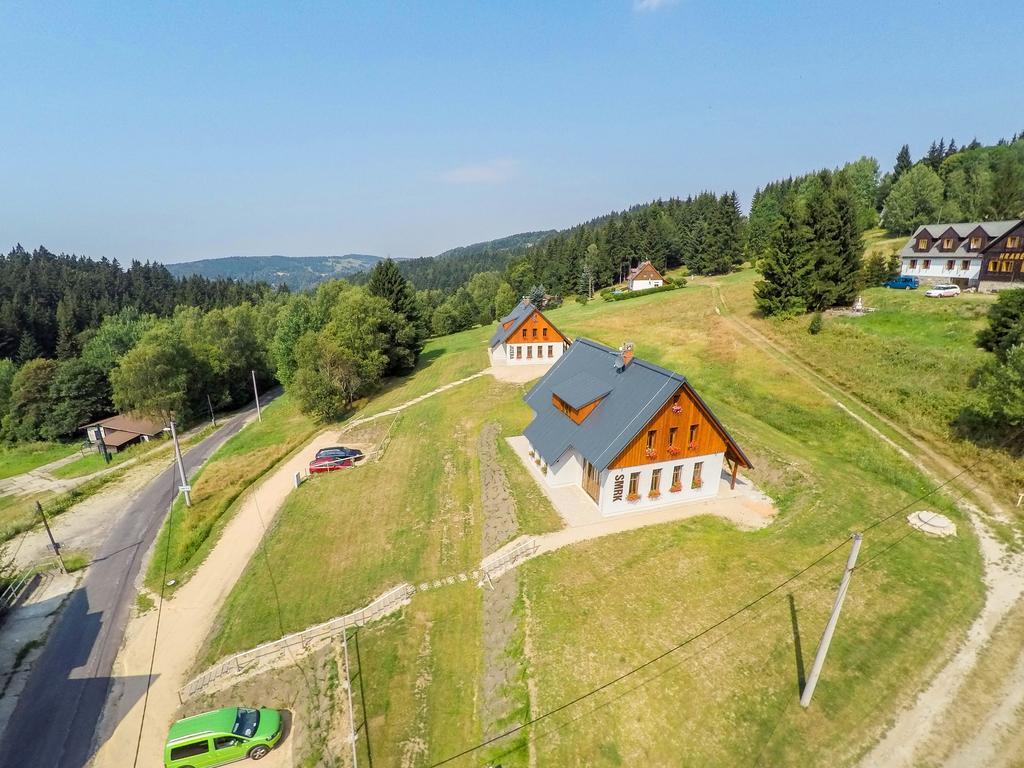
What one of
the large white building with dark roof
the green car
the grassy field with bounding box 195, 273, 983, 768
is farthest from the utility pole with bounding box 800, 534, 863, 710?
the large white building with dark roof

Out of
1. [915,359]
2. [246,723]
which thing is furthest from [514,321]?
[246,723]

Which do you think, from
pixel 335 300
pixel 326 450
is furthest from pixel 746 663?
pixel 335 300

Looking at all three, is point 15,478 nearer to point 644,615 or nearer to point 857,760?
point 644,615

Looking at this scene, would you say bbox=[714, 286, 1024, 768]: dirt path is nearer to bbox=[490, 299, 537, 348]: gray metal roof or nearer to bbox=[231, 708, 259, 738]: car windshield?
bbox=[231, 708, 259, 738]: car windshield

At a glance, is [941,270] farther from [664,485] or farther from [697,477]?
[664,485]

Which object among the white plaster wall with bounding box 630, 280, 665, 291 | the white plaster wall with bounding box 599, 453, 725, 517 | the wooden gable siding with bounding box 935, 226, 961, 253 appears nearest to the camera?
the white plaster wall with bounding box 599, 453, 725, 517
